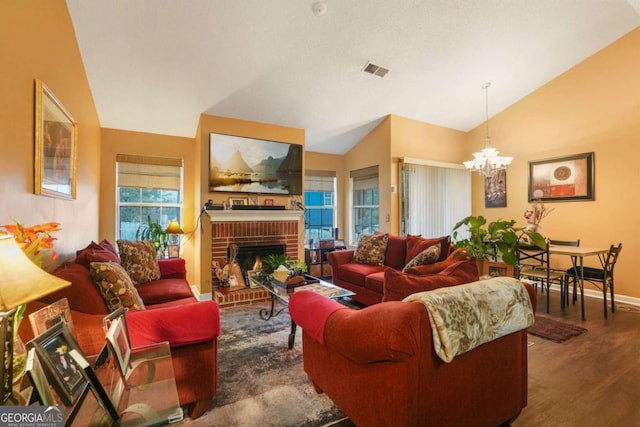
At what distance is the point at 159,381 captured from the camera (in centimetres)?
129

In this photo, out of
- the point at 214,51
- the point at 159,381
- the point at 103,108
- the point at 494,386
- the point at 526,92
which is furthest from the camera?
the point at 526,92

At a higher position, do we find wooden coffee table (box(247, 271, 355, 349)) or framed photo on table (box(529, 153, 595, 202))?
framed photo on table (box(529, 153, 595, 202))

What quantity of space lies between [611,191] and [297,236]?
460 centimetres

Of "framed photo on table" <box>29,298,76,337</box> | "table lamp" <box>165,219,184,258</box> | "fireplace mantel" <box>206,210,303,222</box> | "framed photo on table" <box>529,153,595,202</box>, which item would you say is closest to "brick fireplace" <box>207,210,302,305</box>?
"fireplace mantel" <box>206,210,303,222</box>

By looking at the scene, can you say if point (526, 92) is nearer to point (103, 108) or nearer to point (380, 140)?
point (380, 140)

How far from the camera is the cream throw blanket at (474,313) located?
1.27 metres

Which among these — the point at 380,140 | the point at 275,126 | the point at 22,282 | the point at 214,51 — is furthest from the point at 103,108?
the point at 380,140

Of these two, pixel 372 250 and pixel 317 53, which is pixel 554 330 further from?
pixel 317 53

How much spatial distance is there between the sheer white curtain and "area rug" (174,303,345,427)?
3216 millimetres

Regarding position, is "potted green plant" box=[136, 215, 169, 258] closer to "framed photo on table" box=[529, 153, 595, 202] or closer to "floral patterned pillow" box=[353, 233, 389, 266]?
"floral patterned pillow" box=[353, 233, 389, 266]

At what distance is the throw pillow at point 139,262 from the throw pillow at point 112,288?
145cm

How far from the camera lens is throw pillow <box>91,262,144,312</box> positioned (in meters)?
1.80

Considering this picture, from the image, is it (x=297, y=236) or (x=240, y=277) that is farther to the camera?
(x=297, y=236)

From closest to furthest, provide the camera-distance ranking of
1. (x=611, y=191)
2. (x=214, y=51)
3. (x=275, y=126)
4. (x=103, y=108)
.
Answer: (x=214, y=51) → (x=103, y=108) → (x=611, y=191) → (x=275, y=126)
